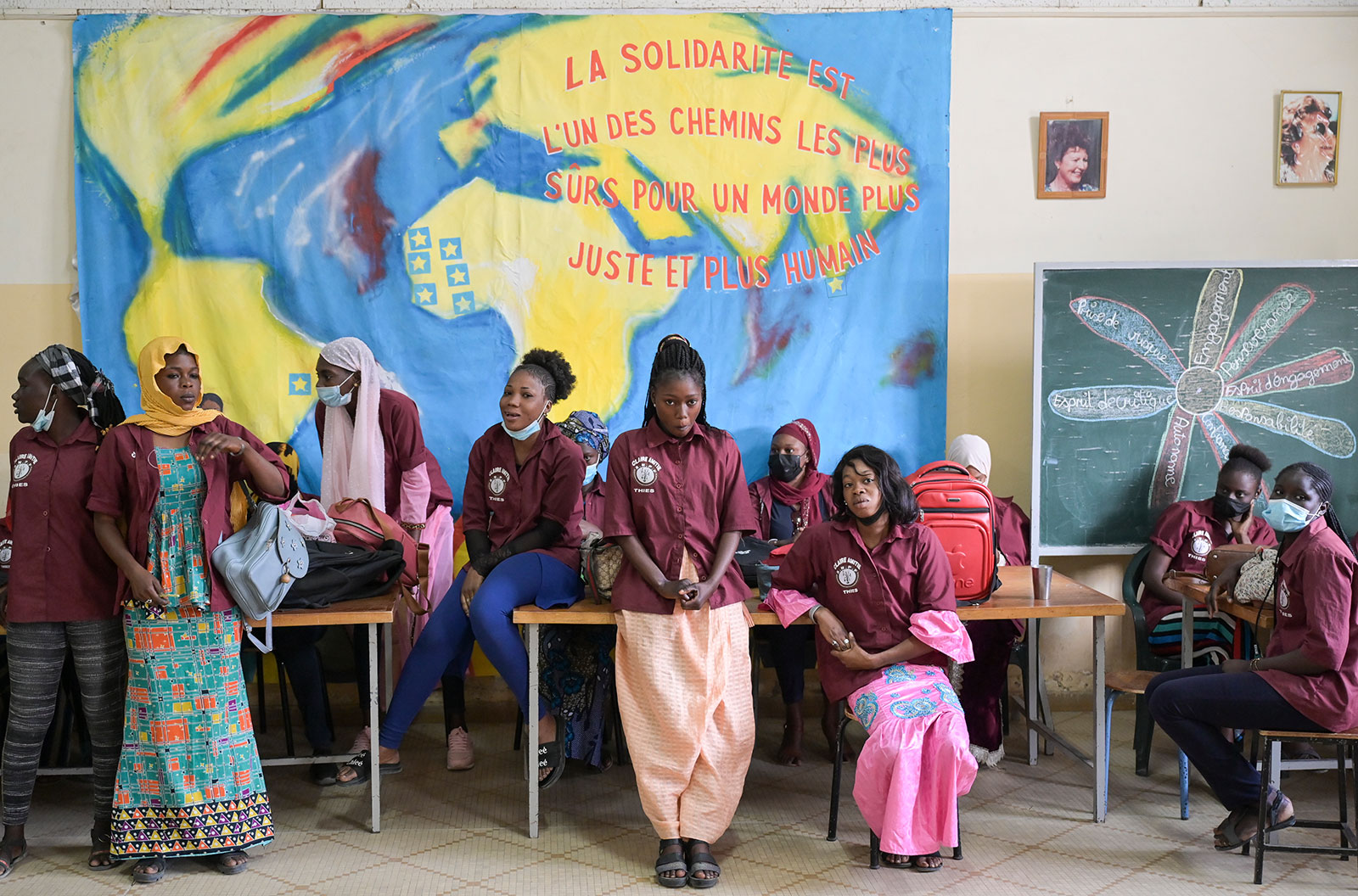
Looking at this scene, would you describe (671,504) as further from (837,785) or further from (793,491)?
(793,491)

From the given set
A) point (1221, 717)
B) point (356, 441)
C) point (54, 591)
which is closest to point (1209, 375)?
point (1221, 717)

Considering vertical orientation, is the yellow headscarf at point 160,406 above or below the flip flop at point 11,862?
above

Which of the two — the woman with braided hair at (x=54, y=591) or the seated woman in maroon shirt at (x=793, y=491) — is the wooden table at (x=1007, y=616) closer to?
the seated woman in maroon shirt at (x=793, y=491)

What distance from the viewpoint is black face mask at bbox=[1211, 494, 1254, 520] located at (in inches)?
171

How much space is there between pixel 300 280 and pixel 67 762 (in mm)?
2253

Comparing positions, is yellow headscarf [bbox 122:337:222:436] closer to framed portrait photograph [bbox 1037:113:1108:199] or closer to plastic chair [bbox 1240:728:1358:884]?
plastic chair [bbox 1240:728:1358:884]

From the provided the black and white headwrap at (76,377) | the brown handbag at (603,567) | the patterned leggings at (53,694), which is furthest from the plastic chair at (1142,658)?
the black and white headwrap at (76,377)

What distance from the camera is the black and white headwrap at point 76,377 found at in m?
3.17

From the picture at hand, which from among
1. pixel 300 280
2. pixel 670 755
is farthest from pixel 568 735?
pixel 300 280

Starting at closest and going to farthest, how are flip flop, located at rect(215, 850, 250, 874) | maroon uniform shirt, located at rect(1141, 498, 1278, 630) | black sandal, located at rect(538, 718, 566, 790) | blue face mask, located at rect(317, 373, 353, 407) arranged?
flip flop, located at rect(215, 850, 250, 874) → black sandal, located at rect(538, 718, 566, 790) → blue face mask, located at rect(317, 373, 353, 407) → maroon uniform shirt, located at rect(1141, 498, 1278, 630)

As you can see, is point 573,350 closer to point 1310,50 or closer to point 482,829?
point 482,829

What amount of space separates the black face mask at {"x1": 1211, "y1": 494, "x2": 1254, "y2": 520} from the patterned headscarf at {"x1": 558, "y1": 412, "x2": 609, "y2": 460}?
8.58 ft

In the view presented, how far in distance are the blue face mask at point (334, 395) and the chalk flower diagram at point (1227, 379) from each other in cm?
308

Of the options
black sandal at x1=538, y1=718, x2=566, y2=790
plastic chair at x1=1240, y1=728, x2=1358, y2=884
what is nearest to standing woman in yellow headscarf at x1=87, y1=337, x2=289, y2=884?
black sandal at x1=538, y1=718, x2=566, y2=790
